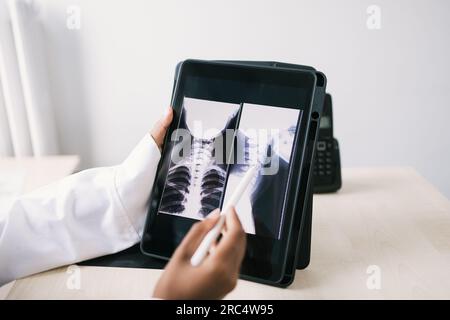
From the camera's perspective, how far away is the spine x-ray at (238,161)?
20.1 inches

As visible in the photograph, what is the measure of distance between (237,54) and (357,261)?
2.01ft

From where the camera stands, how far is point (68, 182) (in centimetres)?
59

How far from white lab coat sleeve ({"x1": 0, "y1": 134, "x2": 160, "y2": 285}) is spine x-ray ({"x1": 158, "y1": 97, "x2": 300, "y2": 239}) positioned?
0.18ft

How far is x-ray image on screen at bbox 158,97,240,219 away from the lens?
0.52 meters

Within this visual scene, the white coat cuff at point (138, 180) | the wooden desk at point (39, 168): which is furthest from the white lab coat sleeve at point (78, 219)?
the wooden desk at point (39, 168)

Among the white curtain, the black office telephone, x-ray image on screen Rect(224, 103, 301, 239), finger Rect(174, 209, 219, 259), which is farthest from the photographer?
the white curtain

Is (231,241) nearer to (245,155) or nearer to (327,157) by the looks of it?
(245,155)

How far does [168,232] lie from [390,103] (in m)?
0.76

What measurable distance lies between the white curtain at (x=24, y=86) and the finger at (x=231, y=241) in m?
0.77

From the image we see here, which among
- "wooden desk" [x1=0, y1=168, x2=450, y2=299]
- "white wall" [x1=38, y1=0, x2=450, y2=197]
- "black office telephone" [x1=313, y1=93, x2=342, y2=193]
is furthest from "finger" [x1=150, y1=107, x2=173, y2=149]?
"white wall" [x1=38, y1=0, x2=450, y2=197]

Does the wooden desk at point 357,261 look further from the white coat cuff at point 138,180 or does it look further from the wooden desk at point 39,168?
the wooden desk at point 39,168

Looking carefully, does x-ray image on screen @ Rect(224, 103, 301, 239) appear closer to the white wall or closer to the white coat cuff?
the white coat cuff

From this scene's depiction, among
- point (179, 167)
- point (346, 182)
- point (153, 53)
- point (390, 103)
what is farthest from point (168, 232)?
point (390, 103)
